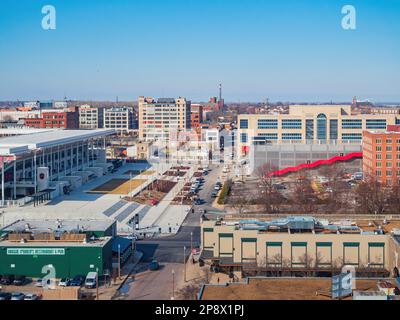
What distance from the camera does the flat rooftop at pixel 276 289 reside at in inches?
123

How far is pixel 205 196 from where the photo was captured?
11.6m

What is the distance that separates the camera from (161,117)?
941 inches

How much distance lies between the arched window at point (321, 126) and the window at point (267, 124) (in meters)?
1.17

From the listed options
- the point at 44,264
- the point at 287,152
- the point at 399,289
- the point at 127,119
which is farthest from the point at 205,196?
the point at 127,119

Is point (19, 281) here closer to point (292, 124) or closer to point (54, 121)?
point (292, 124)

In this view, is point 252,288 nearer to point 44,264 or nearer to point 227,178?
point 44,264

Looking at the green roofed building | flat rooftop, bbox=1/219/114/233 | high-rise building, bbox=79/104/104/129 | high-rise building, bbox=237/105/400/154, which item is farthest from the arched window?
high-rise building, bbox=79/104/104/129

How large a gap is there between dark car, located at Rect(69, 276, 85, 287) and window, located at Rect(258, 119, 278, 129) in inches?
455

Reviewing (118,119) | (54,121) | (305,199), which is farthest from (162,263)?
(118,119)

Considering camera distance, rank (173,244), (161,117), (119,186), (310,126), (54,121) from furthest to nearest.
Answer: (161,117) < (54,121) < (310,126) < (119,186) < (173,244)

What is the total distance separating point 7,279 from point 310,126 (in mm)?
12089

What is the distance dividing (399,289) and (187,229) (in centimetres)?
511

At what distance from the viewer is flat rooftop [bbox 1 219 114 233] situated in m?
6.28

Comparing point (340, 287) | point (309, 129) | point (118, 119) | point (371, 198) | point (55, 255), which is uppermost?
point (118, 119)
